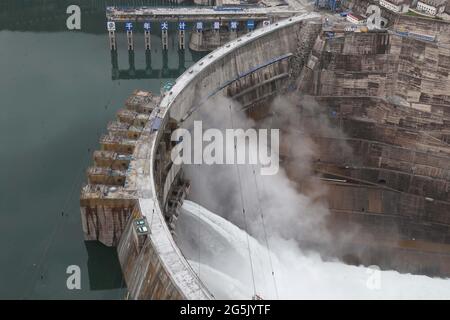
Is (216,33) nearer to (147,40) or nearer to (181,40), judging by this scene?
(181,40)

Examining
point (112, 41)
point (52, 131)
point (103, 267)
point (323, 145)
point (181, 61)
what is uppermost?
point (112, 41)

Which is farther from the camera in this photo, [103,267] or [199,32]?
[199,32]

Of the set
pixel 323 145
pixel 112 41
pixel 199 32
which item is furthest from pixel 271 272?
pixel 112 41

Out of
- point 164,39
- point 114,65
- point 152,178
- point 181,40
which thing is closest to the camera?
point 152,178

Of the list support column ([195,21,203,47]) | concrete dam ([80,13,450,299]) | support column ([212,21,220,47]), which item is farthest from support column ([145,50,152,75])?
concrete dam ([80,13,450,299])

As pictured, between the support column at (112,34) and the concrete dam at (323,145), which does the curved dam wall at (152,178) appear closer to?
the concrete dam at (323,145)

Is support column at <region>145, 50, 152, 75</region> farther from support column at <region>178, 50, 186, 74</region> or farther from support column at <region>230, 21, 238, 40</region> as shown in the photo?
support column at <region>230, 21, 238, 40</region>
